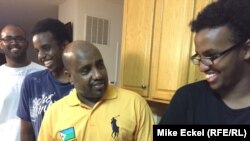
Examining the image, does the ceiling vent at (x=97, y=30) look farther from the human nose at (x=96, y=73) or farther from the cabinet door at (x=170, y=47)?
the human nose at (x=96, y=73)

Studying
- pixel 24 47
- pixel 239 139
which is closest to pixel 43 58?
pixel 24 47

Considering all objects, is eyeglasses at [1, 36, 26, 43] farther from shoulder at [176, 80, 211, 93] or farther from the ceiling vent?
the ceiling vent

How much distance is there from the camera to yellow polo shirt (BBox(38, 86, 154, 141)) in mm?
1056

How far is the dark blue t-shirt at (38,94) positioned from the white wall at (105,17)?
84.2 inches

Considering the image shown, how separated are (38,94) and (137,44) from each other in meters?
0.68

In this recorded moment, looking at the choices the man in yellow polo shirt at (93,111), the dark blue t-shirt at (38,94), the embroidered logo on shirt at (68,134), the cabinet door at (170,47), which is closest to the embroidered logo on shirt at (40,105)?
the dark blue t-shirt at (38,94)

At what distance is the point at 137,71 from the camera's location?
171cm

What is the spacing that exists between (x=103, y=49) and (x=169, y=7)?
218cm

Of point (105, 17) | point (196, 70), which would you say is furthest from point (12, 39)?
point (105, 17)

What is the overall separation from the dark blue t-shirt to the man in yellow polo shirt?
0.58 feet

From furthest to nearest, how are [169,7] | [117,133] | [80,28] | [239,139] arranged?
[80,28] < [169,7] < [117,133] < [239,139]

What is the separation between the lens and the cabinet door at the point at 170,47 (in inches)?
55.7

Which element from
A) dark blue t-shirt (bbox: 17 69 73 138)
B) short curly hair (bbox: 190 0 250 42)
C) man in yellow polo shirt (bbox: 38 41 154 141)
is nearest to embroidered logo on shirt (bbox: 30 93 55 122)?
dark blue t-shirt (bbox: 17 69 73 138)

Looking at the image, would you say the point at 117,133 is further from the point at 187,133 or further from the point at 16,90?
the point at 16,90
